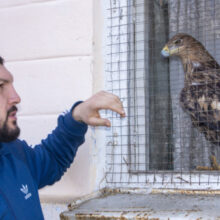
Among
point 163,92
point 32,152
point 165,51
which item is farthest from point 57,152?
point 165,51

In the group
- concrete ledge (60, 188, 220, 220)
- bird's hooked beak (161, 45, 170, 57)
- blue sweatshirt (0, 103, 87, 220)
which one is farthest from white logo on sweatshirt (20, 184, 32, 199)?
bird's hooked beak (161, 45, 170, 57)

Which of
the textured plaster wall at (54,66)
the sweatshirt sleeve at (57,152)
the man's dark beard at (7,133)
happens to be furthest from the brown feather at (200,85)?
the man's dark beard at (7,133)

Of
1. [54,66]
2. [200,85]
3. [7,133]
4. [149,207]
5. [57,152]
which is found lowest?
[149,207]

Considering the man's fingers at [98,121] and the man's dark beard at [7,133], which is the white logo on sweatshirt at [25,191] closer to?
the man's dark beard at [7,133]

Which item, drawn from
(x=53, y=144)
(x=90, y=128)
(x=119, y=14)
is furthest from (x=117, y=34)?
(x=53, y=144)

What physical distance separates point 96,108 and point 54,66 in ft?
1.41

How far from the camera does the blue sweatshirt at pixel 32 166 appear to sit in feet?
3.55

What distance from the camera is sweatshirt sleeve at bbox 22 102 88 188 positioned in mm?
1298

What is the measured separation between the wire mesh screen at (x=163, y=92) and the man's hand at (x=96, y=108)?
0.23m

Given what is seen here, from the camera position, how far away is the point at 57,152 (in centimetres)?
133

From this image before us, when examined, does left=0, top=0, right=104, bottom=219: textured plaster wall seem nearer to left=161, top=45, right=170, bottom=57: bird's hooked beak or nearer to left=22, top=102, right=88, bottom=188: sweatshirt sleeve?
left=22, top=102, right=88, bottom=188: sweatshirt sleeve

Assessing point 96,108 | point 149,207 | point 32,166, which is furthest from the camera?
point 32,166

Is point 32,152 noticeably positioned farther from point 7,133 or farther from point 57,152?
point 7,133

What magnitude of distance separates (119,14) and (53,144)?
0.57 m
